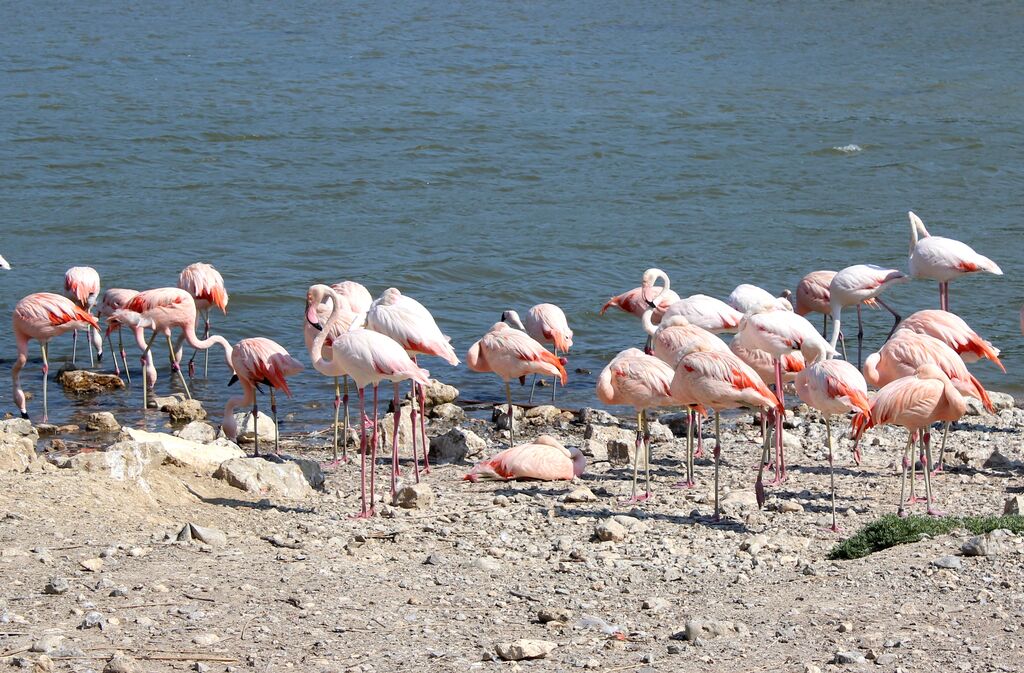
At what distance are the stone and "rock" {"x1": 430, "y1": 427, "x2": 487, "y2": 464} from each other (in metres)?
1.50

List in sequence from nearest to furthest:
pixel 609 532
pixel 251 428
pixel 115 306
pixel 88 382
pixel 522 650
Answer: pixel 522 650 → pixel 609 532 → pixel 251 428 → pixel 88 382 → pixel 115 306

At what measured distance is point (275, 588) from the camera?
19.3 ft

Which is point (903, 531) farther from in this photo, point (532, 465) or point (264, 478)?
point (264, 478)

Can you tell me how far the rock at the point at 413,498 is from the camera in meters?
7.80

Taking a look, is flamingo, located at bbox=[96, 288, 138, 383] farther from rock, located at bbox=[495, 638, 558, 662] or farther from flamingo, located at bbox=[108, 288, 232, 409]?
rock, located at bbox=[495, 638, 558, 662]

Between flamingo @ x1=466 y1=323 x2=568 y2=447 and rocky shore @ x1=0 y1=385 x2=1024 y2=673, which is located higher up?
flamingo @ x1=466 y1=323 x2=568 y2=447

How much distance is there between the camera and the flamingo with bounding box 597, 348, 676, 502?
26.6 ft

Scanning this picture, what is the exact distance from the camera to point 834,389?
758 centimetres

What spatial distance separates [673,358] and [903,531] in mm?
2335

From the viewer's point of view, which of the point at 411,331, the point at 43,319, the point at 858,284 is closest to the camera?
the point at 411,331

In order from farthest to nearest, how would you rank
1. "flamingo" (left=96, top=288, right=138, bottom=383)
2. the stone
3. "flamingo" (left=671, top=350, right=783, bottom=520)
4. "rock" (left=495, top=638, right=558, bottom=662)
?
"flamingo" (left=96, top=288, right=138, bottom=383) → the stone → "flamingo" (left=671, top=350, right=783, bottom=520) → "rock" (left=495, top=638, right=558, bottom=662)

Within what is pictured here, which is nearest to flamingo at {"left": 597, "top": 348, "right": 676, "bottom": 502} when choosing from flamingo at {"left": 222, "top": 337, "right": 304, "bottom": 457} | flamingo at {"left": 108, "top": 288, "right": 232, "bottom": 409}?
flamingo at {"left": 222, "top": 337, "right": 304, "bottom": 457}

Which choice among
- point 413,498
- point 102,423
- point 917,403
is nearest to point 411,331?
point 413,498

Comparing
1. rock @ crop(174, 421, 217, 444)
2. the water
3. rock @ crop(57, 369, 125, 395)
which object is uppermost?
the water
